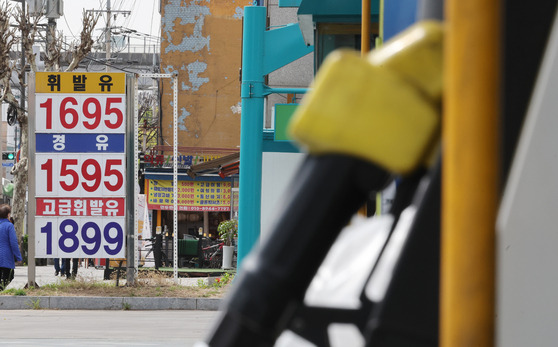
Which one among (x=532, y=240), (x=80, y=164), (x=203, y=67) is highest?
(x=203, y=67)

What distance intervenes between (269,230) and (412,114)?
215mm

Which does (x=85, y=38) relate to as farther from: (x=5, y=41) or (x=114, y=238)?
(x=114, y=238)

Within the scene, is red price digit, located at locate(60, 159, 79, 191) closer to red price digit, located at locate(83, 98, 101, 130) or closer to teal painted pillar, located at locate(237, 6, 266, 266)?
red price digit, located at locate(83, 98, 101, 130)

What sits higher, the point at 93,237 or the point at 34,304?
the point at 93,237

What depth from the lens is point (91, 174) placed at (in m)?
14.1

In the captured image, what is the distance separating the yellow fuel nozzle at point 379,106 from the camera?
3.01 feet

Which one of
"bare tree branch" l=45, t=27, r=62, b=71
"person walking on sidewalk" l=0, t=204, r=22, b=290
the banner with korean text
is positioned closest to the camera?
"person walking on sidewalk" l=0, t=204, r=22, b=290

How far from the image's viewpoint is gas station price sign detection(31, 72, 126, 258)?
547 inches

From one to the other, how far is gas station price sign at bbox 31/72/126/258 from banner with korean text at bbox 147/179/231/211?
71.4ft

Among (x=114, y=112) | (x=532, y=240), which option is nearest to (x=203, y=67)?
(x=114, y=112)

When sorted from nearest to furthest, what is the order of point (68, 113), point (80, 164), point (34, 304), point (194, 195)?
point (34, 304) → point (68, 113) → point (80, 164) → point (194, 195)

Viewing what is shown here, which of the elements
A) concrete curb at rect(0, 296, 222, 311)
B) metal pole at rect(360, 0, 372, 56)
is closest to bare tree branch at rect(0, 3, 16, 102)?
concrete curb at rect(0, 296, 222, 311)

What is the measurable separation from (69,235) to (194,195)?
2219cm

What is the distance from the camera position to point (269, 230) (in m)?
1.00
